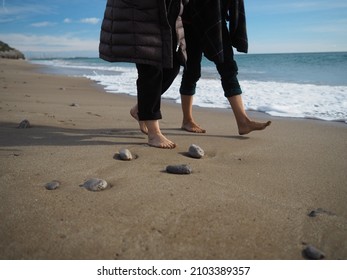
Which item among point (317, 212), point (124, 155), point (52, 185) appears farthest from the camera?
point (124, 155)

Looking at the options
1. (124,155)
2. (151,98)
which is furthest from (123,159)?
(151,98)

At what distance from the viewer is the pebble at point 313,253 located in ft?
3.25

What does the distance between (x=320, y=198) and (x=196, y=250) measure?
73 cm

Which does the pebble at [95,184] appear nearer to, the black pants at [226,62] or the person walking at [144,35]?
the person walking at [144,35]

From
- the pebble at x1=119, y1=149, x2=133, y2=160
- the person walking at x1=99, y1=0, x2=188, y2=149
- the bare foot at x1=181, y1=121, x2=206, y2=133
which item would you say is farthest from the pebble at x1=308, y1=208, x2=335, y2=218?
the bare foot at x1=181, y1=121, x2=206, y2=133

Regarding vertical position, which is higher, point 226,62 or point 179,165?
point 226,62

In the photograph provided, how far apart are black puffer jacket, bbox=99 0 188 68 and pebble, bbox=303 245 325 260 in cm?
135

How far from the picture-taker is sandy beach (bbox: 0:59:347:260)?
1.03 meters

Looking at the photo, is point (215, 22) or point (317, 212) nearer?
point (317, 212)

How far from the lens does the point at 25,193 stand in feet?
4.44

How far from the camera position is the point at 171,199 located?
1.35 m

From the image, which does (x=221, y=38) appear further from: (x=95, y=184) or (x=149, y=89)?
(x=95, y=184)

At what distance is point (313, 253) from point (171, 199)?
1.94 ft
